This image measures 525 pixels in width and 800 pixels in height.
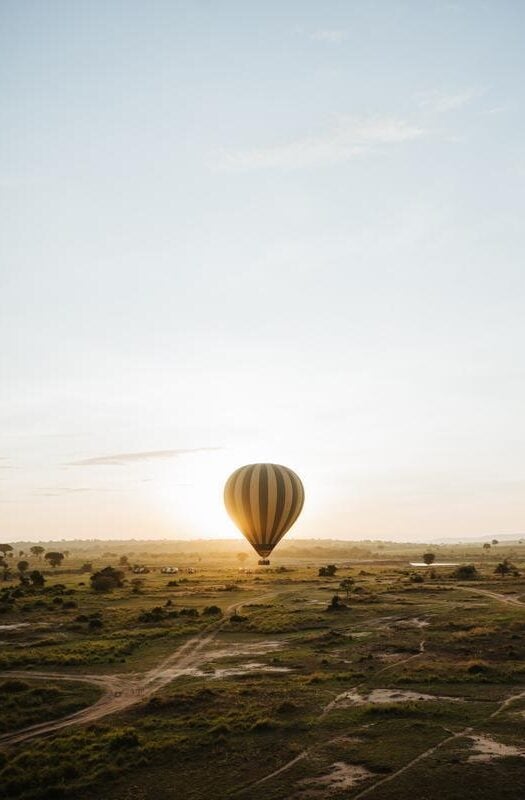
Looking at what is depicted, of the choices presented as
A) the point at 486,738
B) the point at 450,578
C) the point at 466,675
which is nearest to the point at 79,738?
the point at 486,738

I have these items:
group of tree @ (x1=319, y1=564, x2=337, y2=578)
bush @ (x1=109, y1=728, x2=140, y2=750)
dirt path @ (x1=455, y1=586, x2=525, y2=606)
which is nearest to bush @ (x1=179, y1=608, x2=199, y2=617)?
dirt path @ (x1=455, y1=586, x2=525, y2=606)

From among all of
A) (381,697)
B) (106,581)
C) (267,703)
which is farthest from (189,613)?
(381,697)

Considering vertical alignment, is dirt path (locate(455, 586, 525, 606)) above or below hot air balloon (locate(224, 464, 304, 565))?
below

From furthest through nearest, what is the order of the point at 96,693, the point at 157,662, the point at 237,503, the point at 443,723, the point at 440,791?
the point at 237,503 < the point at 157,662 < the point at 96,693 < the point at 443,723 < the point at 440,791

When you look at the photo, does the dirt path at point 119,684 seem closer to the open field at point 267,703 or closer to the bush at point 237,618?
the open field at point 267,703

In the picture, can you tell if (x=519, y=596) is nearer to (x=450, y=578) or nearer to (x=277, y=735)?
(x=450, y=578)

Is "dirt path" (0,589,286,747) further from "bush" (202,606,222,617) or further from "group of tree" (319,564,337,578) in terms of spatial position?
"group of tree" (319,564,337,578)
